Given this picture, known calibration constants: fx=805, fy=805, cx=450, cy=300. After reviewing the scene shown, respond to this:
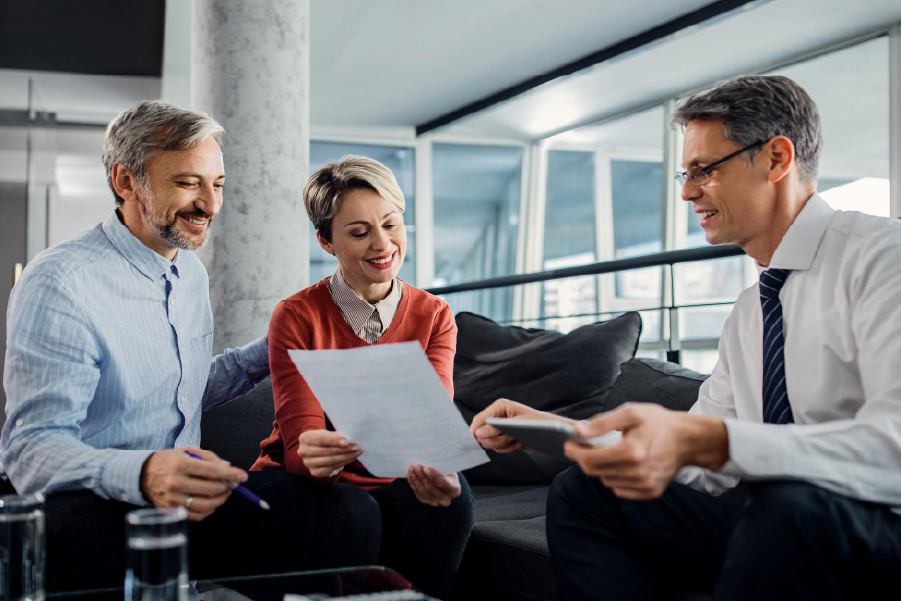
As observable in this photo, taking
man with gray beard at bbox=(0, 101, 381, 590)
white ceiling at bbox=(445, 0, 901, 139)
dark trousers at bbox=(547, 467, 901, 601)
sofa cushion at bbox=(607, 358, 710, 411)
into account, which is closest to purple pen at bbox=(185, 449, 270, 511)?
man with gray beard at bbox=(0, 101, 381, 590)

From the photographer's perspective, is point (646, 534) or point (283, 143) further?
point (283, 143)

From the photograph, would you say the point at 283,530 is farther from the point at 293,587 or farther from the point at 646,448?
the point at 646,448

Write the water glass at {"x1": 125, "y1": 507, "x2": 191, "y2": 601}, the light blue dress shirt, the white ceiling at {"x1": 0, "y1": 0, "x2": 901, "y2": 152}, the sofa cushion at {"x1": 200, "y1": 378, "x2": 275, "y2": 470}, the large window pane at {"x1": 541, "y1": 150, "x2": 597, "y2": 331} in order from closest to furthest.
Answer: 1. the water glass at {"x1": 125, "y1": 507, "x2": 191, "y2": 601}
2. the light blue dress shirt
3. the sofa cushion at {"x1": 200, "y1": 378, "x2": 275, "y2": 470}
4. the white ceiling at {"x1": 0, "y1": 0, "x2": 901, "y2": 152}
5. the large window pane at {"x1": 541, "y1": 150, "x2": 597, "y2": 331}

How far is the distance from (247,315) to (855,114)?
5.26m

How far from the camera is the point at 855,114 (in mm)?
6176

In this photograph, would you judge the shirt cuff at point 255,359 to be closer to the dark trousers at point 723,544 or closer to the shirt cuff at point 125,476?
the shirt cuff at point 125,476

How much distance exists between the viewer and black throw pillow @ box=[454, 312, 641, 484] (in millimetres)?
2230

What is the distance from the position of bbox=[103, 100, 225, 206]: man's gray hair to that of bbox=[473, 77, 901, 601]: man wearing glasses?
855mm

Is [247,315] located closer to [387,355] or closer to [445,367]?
[445,367]

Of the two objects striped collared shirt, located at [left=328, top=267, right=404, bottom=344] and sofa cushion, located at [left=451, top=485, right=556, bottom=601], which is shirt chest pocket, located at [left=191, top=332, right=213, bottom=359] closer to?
striped collared shirt, located at [left=328, top=267, right=404, bottom=344]

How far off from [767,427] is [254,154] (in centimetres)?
231

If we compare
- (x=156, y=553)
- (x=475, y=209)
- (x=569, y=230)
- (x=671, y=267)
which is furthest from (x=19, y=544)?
(x=475, y=209)

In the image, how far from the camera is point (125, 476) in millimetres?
1318

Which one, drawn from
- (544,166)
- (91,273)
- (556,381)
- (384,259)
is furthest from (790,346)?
(544,166)
